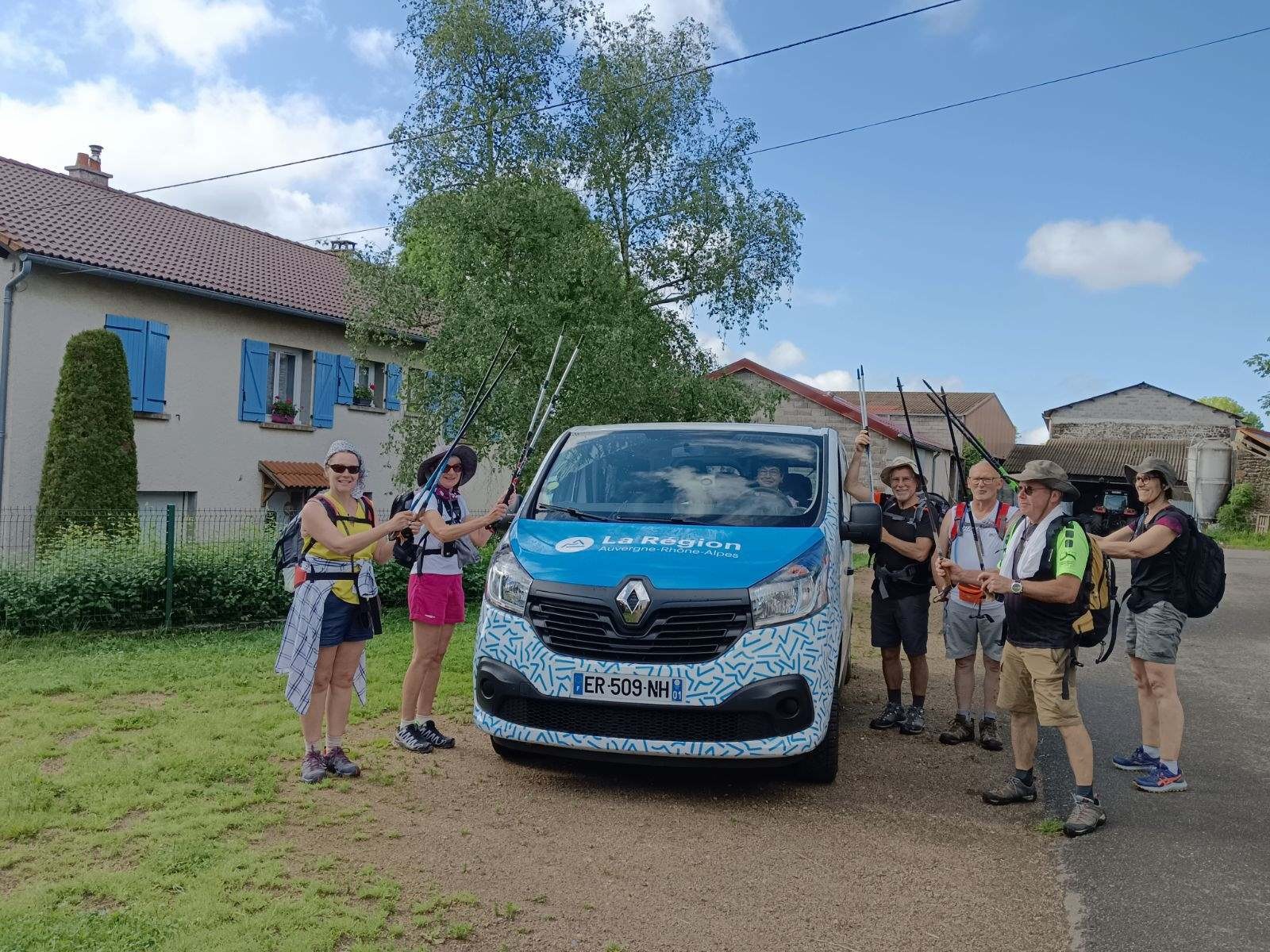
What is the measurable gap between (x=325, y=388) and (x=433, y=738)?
18.0m

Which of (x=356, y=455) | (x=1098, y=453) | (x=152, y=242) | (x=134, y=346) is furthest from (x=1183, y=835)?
(x=1098, y=453)

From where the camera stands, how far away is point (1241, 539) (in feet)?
126

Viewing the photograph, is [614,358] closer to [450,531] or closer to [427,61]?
[427,61]

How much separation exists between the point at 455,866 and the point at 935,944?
194cm

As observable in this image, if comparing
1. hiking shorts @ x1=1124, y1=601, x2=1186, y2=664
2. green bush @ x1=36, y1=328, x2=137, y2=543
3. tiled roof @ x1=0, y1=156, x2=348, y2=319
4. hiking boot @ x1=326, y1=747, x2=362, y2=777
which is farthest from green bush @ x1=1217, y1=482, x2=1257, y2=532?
hiking boot @ x1=326, y1=747, x2=362, y2=777

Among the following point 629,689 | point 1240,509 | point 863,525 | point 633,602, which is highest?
point 863,525

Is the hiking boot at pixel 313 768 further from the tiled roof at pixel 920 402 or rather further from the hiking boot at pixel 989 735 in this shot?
the tiled roof at pixel 920 402

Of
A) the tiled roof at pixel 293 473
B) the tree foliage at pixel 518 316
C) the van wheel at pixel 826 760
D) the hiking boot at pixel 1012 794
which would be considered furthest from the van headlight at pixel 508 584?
the tiled roof at pixel 293 473

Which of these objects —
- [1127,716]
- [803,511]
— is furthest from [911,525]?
[1127,716]

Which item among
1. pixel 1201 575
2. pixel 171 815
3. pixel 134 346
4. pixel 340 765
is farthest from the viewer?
pixel 134 346

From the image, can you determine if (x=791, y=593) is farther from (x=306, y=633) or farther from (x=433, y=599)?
(x=306, y=633)

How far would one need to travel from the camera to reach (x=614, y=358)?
51.4 ft

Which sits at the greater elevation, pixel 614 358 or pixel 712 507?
pixel 614 358

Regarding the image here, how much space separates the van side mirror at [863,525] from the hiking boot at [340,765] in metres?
3.03
